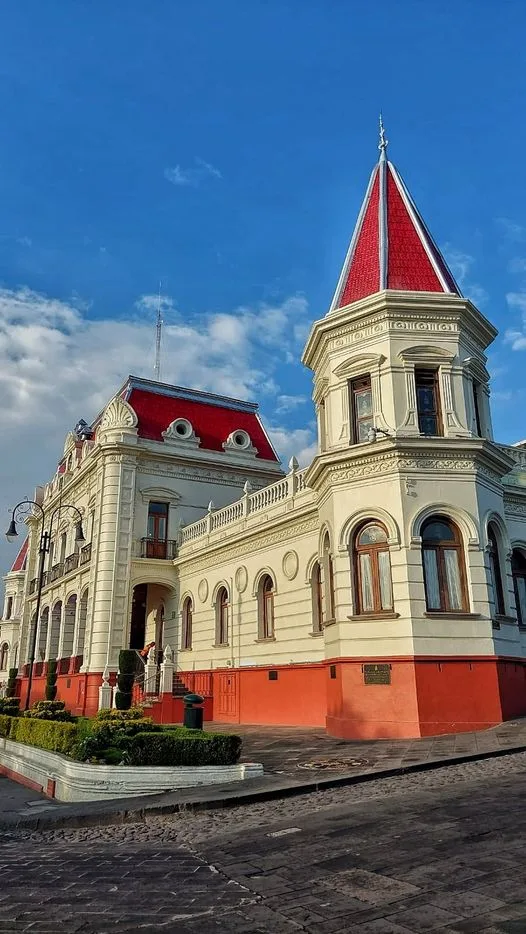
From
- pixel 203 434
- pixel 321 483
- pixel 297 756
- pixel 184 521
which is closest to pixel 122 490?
pixel 184 521

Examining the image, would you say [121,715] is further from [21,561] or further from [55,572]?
[21,561]

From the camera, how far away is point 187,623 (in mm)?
29312

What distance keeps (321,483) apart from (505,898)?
14.2m

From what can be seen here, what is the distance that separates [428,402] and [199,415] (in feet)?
61.1

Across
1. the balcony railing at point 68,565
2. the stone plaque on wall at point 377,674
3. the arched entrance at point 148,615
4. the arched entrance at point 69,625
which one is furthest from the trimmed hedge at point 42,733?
the arched entrance at point 69,625

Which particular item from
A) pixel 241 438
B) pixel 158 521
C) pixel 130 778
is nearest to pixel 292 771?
pixel 130 778

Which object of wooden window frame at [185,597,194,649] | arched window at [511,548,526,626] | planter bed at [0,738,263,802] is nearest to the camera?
planter bed at [0,738,263,802]

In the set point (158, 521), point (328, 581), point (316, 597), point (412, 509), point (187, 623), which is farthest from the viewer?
point (158, 521)

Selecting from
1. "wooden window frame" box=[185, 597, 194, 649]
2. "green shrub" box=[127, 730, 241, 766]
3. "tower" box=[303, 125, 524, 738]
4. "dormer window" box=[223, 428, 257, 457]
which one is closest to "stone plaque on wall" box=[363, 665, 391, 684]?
"tower" box=[303, 125, 524, 738]

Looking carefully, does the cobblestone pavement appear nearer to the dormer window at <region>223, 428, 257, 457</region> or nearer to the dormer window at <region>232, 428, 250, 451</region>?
the dormer window at <region>223, 428, 257, 457</region>

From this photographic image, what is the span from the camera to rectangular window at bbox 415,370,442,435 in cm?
1761

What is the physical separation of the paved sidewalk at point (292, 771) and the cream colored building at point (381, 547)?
1370 mm

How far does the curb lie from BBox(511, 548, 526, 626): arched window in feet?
31.9

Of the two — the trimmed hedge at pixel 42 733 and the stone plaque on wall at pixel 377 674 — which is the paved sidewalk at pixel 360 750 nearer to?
the stone plaque on wall at pixel 377 674
